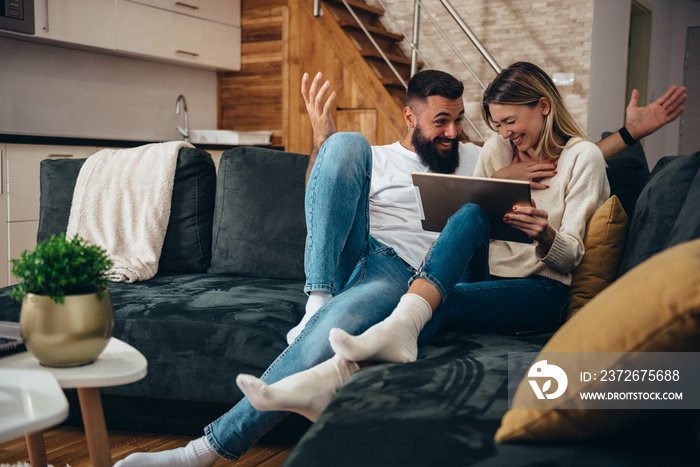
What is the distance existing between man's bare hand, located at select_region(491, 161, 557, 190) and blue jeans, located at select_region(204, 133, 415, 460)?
421 mm

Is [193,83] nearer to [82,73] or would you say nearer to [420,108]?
[82,73]

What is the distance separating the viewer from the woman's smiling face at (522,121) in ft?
6.39

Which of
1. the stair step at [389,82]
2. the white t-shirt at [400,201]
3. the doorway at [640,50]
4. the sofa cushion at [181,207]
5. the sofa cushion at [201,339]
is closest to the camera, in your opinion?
the sofa cushion at [201,339]

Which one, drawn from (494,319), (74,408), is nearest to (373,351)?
(494,319)

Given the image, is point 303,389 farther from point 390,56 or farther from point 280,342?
point 390,56

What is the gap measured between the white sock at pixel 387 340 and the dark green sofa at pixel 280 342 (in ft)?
0.17

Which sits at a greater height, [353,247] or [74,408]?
[353,247]

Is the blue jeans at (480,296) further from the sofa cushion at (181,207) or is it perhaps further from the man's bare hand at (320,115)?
the sofa cushion at (181,207)

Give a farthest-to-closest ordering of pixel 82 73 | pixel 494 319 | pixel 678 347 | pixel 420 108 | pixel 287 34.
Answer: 1. pixel 287 34
2. pixel 82 73
3. pixel 420 108
4. pixel 494 319
5. pixel 678 347

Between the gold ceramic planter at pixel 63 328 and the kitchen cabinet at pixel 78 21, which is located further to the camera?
the kitchen cabinet at pixel 78 21

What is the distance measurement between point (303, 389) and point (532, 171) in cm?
102

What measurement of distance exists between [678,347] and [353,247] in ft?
3.63

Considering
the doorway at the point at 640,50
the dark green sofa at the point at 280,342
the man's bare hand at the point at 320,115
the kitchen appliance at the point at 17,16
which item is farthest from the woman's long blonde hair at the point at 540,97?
the doorway at the point at 640,50

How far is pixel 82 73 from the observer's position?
4.51 meters
